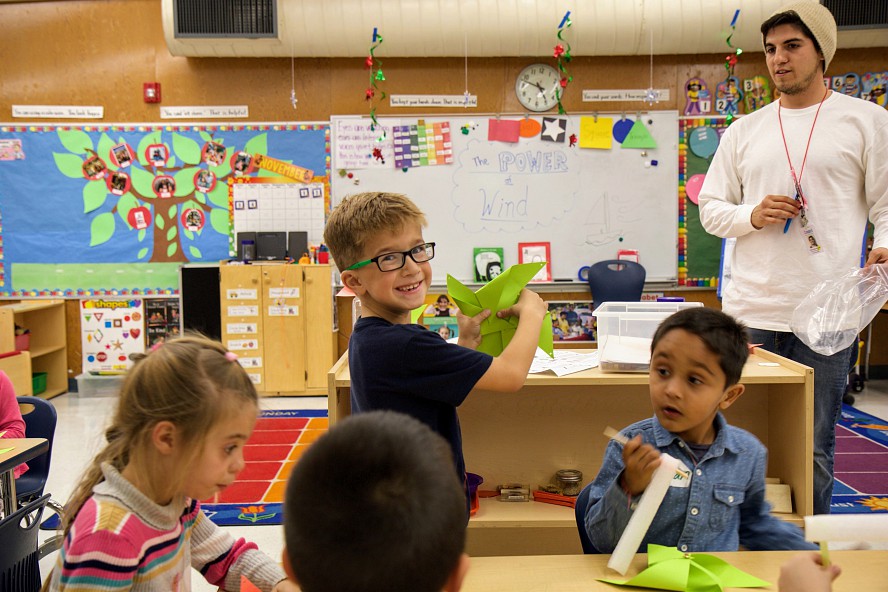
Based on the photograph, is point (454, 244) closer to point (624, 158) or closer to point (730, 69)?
point (624, 158)

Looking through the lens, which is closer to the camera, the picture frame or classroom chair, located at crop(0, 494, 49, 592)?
classroom chair, located at crop(0, 494, 49, 592)

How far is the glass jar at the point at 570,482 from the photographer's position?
7.45 ft

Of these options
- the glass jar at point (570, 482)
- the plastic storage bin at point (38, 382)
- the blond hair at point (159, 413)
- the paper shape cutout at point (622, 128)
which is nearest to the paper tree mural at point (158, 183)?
the plastic storage bin at point (38, 382)

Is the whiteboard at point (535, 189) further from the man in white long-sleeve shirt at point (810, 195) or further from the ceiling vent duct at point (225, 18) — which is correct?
the man in white long-sleeve shirt at point (810, 195)

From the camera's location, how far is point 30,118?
5578mm

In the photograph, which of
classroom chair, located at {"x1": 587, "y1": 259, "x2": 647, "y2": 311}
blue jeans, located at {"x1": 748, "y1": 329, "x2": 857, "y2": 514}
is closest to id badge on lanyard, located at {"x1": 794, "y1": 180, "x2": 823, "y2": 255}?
blue jeans, located at {"x1": 748, "y1": 329, "x2": 857, "y2": 514}

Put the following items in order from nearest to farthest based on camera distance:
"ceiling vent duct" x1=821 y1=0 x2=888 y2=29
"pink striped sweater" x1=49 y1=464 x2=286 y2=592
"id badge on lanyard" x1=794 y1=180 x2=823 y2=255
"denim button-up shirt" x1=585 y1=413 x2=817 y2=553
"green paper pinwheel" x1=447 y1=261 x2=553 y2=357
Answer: "pink striped sweater" x1=49 y1=464 x2=286 y2=592
"denim button-up shirt" x1=585 y1=413 x2=817 y2=553
"green paper pinwheel" x1=447 y1=261 x2=553 y2=357
"id badge on lanyard" x1=794 y1=180 x2=823 y2=255
"ceiling vent duct" x1=821 y1=0 x2=888 y2=29

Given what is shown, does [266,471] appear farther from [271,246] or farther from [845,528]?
[845,528]

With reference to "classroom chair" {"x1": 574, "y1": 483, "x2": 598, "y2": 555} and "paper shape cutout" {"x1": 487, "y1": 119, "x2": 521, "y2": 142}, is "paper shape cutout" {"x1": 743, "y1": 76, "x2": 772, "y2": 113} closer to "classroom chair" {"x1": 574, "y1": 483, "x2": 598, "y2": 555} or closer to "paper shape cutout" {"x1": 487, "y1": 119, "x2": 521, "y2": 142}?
"paper shape cutout" {"x1": 487, "y1": 119, "x2": 521, "y2": 142}

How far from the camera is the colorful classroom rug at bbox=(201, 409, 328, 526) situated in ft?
10.4

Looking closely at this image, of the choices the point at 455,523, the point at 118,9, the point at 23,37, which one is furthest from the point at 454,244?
the point at 455,523

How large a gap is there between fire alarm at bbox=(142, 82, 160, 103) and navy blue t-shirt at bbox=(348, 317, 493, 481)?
482 centimetres

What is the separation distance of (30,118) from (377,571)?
609 cm

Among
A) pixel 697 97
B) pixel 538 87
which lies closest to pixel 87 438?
pixel 538 87
